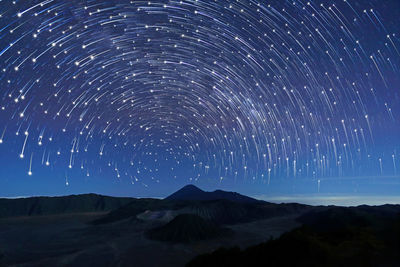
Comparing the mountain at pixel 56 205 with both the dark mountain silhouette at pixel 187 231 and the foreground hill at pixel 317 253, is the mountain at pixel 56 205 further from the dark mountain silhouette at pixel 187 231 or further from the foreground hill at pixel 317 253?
the foreground hill at pixel 317 253

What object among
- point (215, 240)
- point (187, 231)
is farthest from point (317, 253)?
point (187, 231)

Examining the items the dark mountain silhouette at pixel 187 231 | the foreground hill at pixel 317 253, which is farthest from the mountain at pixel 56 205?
the foreground hill at pixel 317 253

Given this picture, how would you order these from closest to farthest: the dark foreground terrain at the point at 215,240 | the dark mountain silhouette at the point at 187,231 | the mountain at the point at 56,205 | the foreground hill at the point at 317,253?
1. the foreground hill at the point at 317,253
2. the dark foreground terrain at the point at 215,240
3. the dark mountain silhouette at the point at 187,231
4. the mountain at the point at 56,205

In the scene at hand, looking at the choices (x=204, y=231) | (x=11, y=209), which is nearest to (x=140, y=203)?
(x=11, y=209)

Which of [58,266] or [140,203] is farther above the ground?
[140,203]

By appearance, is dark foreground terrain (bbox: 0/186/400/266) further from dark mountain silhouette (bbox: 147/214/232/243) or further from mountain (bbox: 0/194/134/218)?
mountain (bbox: 0/194/134/218)

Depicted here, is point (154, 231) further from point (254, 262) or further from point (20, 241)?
point (254, 262)

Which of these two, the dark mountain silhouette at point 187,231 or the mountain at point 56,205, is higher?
the mountain at point 56,205
